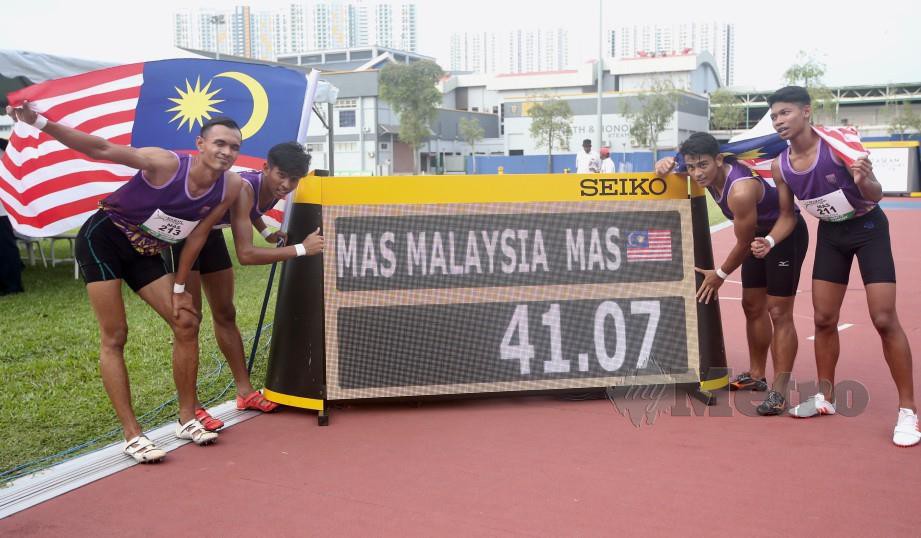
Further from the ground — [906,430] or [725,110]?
[725,110]

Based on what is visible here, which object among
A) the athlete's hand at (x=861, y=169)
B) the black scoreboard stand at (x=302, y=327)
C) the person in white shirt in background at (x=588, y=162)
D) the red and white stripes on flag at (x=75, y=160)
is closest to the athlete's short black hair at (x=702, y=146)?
the athlete's hand at (x=861, y=169)

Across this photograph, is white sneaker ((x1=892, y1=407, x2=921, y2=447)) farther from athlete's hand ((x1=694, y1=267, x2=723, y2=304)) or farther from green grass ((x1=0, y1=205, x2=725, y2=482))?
green grass ((x1=0, y1=205, x2=725, y2=482))

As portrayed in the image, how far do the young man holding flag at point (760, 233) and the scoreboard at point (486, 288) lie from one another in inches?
9.3

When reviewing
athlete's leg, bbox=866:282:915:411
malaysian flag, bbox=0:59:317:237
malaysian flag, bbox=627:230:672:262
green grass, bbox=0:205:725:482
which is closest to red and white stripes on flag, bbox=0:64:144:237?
malaysian flag, bbox=0:59:317:237

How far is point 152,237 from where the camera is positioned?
482cm

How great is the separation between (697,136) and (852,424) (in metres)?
2.04

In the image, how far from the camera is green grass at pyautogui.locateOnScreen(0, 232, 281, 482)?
520cm

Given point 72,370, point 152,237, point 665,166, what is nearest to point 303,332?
point 152,237

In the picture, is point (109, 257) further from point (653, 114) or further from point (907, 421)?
point (653, 114)

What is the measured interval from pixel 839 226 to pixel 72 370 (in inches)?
227

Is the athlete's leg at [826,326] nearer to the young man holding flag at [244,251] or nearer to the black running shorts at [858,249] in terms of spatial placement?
the black running shorts at [858,249]

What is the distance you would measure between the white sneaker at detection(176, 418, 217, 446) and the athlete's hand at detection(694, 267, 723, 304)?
329cm

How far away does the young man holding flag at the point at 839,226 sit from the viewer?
488 centimetres

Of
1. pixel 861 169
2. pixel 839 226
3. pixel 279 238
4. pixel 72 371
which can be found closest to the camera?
pixel 861 169
